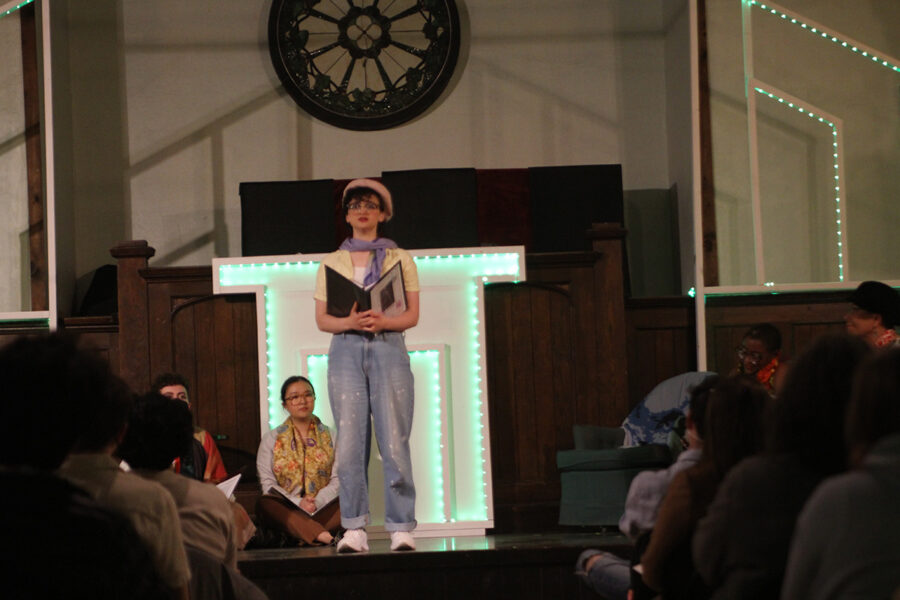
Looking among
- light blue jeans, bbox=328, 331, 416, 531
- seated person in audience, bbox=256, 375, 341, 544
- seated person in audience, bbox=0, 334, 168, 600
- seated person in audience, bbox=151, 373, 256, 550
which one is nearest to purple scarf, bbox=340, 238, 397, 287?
light blue jeans, bbox=328, 331, 416, 531

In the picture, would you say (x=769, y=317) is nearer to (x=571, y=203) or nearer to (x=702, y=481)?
(x=571, y=203)

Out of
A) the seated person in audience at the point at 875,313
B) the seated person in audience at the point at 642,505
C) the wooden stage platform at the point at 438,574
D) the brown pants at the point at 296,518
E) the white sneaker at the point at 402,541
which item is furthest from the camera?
the brown pants at the point at 296,518

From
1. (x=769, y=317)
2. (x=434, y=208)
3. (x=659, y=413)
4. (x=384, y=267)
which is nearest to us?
(x=384, y=267)

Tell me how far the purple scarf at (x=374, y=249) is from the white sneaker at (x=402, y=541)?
3.21 feet

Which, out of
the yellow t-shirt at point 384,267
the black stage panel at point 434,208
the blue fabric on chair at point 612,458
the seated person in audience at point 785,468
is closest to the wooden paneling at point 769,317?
the blue fabric on chair at point 612,458

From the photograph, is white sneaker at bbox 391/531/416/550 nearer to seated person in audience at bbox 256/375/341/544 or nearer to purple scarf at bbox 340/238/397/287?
seated person in audience at bbox 256/375/341/544

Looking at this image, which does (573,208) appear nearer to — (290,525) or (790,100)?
(790,100)

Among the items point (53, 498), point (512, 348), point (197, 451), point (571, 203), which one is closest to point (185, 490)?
point (53, 498)

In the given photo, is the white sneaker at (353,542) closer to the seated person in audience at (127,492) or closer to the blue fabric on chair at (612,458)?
the blue fabric on chair at (612,458)

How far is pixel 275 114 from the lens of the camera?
8281 millimetres

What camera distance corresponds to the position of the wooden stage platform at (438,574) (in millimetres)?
4434

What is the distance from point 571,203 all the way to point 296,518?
10.4 feet

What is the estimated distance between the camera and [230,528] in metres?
2.71

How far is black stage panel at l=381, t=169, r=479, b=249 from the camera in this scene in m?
7.28
